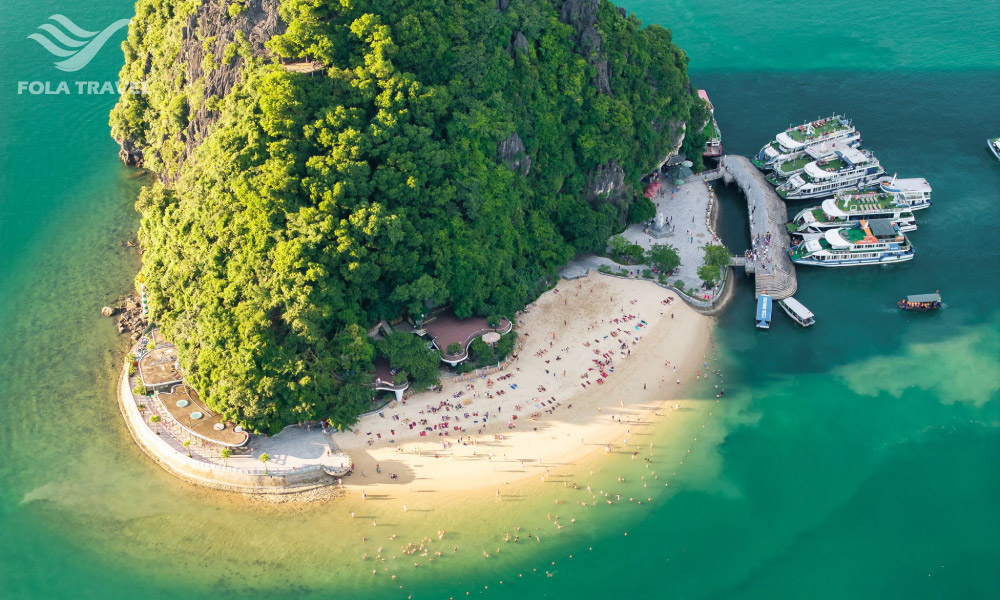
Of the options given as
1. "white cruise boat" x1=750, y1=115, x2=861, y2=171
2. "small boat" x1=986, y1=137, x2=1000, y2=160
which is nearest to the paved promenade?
"white cruise boat" x1=750, y1=115, x2=861, y2=171

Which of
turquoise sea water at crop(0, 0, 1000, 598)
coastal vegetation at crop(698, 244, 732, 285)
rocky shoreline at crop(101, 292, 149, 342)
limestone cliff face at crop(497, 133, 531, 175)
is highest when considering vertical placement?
limestone cliff face at crop(497, 133, 531, 175)

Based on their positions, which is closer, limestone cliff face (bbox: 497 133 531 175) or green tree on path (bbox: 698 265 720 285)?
limestone cliff face (bbox: 497 133 531 175)

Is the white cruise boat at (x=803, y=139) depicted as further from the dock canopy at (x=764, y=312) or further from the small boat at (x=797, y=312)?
the dock canopy at (x=764, y=312)

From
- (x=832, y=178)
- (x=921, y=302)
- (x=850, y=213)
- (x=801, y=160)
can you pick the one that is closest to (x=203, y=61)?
(x=801, y=160)

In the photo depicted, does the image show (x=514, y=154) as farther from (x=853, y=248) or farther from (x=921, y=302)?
(x=921, y=302)

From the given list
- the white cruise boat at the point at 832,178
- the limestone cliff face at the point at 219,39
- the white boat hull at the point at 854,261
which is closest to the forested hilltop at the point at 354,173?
the limestone cliff face at the point at 219,39

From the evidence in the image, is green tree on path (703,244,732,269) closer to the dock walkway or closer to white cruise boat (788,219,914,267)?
the dock walkway
